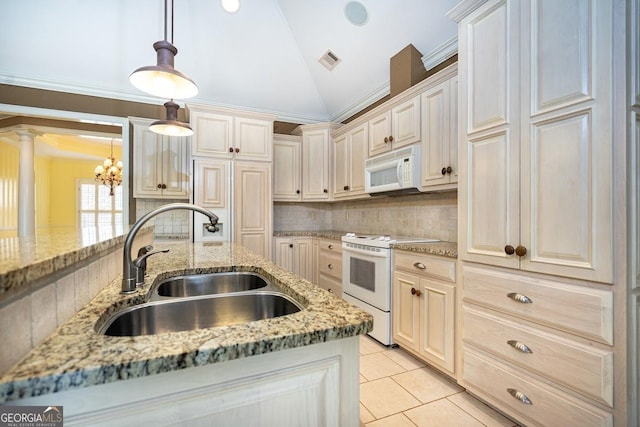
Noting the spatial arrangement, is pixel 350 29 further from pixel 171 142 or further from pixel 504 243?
pixel 504 243

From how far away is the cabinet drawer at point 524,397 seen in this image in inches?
51.1

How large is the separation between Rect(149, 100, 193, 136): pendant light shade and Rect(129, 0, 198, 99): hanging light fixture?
1.56ft

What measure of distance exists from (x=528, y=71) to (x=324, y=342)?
166 cm

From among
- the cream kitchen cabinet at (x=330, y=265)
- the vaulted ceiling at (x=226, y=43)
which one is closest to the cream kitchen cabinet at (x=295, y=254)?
the cream kitchen cabinet at (x=330, y=265)

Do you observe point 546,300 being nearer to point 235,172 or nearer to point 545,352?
point 545,352

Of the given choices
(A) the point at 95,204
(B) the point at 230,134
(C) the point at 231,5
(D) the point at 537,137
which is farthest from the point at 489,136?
(A) the point at 95,204

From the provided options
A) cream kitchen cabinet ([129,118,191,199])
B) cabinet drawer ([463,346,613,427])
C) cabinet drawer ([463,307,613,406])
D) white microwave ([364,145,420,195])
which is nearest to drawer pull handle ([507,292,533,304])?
cabinet drawer ([463,307,613,406])

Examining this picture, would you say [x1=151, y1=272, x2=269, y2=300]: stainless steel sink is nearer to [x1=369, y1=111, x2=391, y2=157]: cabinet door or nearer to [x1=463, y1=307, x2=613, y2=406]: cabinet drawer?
[x1=463, y1=307, x2=613, y2=406]: cabinet drawer

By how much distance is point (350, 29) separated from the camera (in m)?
3.22

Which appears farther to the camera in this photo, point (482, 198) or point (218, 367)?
point (482, 198)

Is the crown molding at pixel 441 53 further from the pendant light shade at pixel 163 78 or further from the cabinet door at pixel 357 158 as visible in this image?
the pendant light shade at pixel 163 78

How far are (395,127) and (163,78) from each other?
79.6 inches

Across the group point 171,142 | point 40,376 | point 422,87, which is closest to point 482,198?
point 422,87

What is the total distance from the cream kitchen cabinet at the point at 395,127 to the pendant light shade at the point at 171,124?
1.84m
